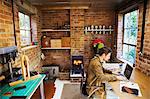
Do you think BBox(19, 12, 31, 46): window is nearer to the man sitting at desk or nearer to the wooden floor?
the wooden floor

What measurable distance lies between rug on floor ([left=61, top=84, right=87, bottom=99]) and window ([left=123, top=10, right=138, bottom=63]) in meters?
1.71

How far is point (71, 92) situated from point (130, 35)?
230cm

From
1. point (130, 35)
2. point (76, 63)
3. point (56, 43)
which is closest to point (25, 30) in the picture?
point (56, 43)

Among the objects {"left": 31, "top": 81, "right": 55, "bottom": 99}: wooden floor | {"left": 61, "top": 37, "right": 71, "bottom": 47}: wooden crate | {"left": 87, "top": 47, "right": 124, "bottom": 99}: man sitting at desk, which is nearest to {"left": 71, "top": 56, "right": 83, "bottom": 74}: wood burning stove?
{"left": 61, "top": 37, "right": 71, "bottom": 47}: wooden crate

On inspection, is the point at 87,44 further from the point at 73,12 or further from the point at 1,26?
the point at 1,26

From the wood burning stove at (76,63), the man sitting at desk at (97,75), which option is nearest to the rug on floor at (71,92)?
the wood burning stove at (76,63)

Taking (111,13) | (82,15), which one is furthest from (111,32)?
(82,15)

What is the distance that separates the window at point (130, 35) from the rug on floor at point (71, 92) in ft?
5.60

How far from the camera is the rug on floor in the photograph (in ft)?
12.4

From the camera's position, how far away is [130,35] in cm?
411

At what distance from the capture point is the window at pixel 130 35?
12.3 ft

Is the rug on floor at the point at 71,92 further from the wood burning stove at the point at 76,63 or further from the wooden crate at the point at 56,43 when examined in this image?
the wooden crate at the point at 56,43

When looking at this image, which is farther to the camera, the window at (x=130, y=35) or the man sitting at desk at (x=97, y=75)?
the window at (x=130, y=35)

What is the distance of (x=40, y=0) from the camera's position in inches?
147
